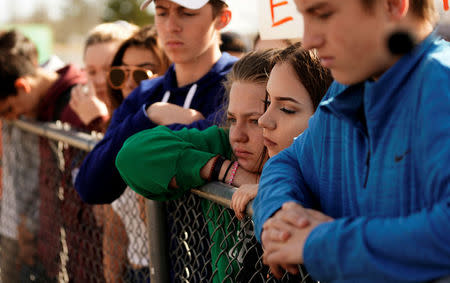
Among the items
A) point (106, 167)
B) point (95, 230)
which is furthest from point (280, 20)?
point (95, 230)

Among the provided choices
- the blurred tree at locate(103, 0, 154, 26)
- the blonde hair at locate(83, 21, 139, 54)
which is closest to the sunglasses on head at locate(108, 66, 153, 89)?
the blonde hair at locate(83, 21, 139, 54)

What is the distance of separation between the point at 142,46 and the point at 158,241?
4.98ft

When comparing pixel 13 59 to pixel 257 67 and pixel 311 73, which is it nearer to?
pixel 257 67

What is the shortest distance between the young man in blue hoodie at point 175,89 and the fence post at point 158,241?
0.38 metres

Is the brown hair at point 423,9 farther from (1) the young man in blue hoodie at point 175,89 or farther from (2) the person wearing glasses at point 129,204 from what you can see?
(2) the person wearing glasses at point 129,204

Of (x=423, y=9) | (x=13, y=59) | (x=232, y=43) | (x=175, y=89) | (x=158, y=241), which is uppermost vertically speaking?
(x=423, y=9)

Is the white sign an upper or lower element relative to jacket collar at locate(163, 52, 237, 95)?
upper

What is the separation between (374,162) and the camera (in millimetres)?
1228

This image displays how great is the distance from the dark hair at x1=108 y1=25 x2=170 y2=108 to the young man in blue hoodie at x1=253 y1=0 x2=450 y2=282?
7.69 ft

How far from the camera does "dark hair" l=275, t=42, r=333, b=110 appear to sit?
6.19 ft

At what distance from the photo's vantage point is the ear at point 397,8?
114 centimetres

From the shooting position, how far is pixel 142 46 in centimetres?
348

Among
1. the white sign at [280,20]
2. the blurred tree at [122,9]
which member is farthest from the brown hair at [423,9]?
the blurred tree at [122,9]

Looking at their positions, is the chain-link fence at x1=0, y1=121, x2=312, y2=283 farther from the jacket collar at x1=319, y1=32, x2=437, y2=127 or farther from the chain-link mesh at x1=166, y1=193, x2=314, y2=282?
the jacket collar at x1=319, y1=32, x2=437, y2=127
